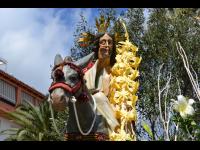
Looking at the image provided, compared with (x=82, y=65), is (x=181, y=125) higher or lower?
lower

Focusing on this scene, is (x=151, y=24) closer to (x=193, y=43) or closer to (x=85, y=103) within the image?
(x=193, y=43)

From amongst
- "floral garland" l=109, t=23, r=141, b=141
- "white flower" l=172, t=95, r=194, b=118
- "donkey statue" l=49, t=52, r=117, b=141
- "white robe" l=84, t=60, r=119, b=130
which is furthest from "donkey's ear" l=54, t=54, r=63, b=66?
"white flower" l=172, t=95, r=194, b=118

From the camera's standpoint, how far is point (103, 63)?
5.76 m

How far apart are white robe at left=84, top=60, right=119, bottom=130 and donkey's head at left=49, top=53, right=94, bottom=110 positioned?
0.60m

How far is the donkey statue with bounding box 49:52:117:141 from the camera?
4.34 m

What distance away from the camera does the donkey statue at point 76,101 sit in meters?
4.34

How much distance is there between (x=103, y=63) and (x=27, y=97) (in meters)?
18.0

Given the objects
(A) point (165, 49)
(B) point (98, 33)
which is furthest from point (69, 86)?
(A) point (165, 49)

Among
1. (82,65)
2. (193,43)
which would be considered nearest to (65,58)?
(82,65)

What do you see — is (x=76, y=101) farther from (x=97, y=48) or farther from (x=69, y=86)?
(x=97, y=48)

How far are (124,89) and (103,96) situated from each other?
0.45 metres

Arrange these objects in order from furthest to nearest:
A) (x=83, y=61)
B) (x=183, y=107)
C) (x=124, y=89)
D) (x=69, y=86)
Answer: (x=124, y=89), (x=83, y=61), (x=69, y=86), (x=183, y=107)

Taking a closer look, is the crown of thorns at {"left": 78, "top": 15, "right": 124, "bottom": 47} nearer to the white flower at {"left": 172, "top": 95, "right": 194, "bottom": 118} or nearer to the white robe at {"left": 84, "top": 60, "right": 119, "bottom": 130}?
the white robe at {"left": 84, "top": 60, "right": 119, "bottom": 130}

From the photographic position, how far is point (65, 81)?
4.48 m
